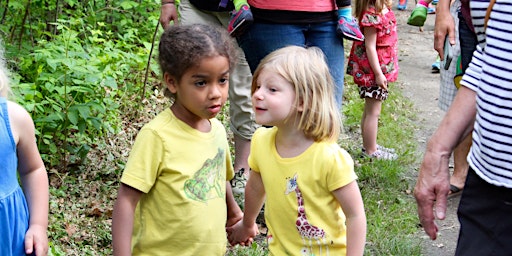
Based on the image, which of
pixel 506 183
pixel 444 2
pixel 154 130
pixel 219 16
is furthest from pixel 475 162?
pixel 219 16

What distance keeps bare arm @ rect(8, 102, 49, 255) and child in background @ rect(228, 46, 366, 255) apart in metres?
0.88

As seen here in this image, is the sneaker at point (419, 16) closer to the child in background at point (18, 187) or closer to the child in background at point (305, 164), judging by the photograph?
the child in background at point (305, 164)

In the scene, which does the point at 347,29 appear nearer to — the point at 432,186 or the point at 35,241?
the point at 432,186

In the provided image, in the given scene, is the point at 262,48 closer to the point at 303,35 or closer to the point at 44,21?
the point at 303,35

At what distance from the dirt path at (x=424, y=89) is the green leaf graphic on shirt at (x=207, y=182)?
2106mm

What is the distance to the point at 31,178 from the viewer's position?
9.78 ft

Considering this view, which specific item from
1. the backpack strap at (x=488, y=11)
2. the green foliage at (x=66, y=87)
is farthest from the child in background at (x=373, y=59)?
the backpack strap at (x=488, y=11)

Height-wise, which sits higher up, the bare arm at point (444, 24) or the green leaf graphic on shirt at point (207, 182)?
the bare arm at point (444, 24)

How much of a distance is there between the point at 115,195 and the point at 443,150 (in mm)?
3141

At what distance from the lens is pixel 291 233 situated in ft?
10.5

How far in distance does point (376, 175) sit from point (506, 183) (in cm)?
376

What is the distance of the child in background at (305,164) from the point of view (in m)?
3.06

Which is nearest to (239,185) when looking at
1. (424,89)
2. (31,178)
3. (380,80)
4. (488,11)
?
(380,80)

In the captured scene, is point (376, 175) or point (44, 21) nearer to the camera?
point (376, 175)
